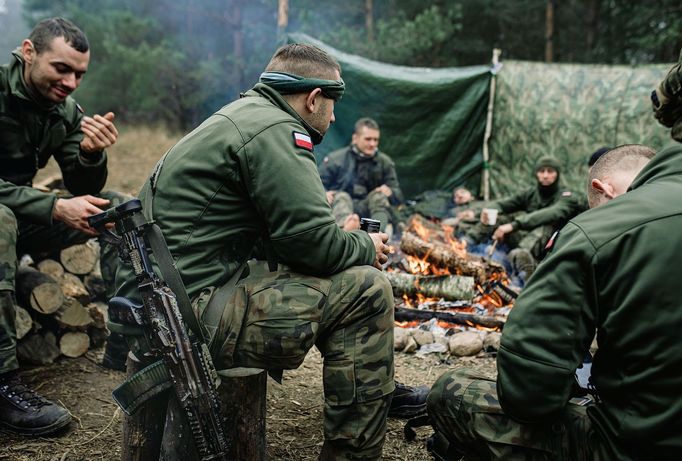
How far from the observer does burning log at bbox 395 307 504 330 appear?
488 cm

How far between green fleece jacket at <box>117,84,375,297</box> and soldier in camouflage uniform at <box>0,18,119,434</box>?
3.61 ft

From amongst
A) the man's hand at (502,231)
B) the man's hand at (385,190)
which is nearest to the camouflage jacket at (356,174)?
the man's hand at (385,190)

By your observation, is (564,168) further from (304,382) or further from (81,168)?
(81,168)

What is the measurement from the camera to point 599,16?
60.4 ft

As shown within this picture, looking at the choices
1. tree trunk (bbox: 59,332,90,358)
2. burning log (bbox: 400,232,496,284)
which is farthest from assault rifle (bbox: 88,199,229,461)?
burning log (bbox: 400,232,496,284)

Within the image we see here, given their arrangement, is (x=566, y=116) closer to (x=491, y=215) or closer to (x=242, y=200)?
(x=491, y=215)

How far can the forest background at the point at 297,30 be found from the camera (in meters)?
14.4

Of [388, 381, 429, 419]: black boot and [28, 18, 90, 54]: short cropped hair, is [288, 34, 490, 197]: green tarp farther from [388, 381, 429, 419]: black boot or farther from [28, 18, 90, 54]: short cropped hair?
[388, 381, 429, 419]: black boot

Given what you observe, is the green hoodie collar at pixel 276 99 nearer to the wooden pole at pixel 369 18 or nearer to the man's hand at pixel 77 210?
the man's hand at pixel 77 210

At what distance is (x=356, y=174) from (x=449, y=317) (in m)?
3.81

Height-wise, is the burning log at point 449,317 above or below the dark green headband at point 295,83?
below

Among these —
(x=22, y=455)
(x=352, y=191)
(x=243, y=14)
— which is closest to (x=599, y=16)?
(x=243, y=14)

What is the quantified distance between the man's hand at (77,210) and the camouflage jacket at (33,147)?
0.07m

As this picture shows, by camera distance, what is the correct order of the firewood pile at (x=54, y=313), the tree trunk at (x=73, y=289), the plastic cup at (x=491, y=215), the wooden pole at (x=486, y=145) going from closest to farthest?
the firewood pile at (x=54, y=313)
the tree trunk at (x=73, y=289)
the plastic cup at (x=491, y=215)
the wooden pole at (x=486, y=145)
